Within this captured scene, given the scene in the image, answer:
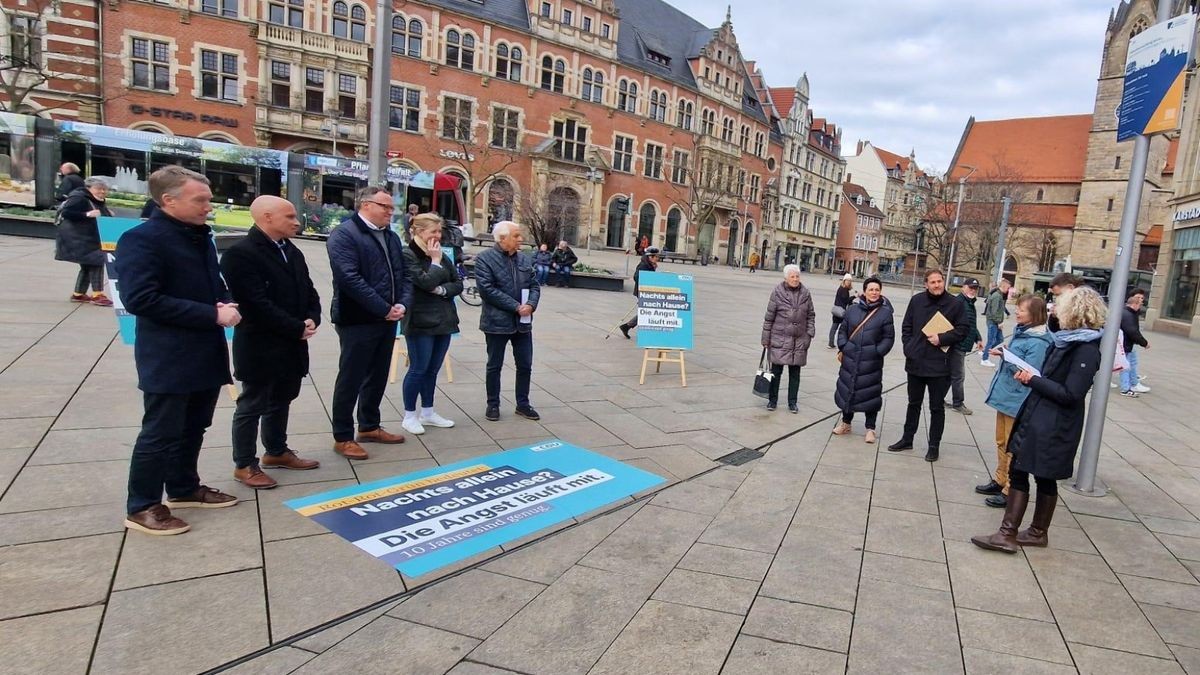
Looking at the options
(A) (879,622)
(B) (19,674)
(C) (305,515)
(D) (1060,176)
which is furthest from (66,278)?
(D) (1060,176)

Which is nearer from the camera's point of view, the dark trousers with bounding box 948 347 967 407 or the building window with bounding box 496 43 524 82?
the dark trousers with bounding box 948 347 967 407

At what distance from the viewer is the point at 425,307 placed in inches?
210

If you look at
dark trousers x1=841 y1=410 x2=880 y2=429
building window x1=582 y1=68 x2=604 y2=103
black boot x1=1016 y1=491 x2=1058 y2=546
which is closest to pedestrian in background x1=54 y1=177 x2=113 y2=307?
dark trousers x1=841 y1=410 x2=880 y2=429

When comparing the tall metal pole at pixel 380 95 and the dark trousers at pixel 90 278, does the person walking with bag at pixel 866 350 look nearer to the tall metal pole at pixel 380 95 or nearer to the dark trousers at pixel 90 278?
the tall metal pole at pixel 380 95

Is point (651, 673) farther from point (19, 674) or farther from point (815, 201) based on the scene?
point (815, 201)

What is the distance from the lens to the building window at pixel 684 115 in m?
50.7

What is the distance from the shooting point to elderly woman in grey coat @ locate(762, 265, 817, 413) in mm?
7004

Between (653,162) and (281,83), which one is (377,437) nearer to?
(281,83)

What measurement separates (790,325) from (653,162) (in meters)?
44.6

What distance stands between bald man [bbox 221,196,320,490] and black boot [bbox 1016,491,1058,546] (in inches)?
181

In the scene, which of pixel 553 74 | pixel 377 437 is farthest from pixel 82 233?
pixel 553 74

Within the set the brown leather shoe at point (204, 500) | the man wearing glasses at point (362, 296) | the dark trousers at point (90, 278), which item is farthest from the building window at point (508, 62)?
the brown leather shoe at point (204, 500)

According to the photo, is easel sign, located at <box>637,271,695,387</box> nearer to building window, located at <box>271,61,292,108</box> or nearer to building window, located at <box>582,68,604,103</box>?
building window, located at <box>271,61,292,108</box>

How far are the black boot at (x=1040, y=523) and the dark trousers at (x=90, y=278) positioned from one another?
1149cm
